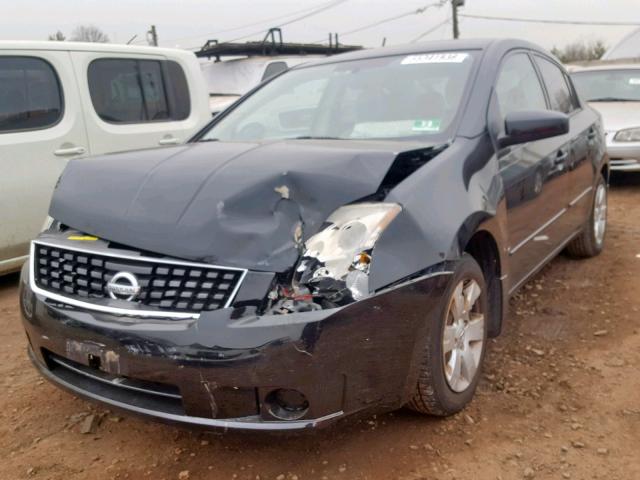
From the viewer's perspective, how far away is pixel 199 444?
100 inches

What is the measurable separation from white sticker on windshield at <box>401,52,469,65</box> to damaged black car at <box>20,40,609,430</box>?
289 millimetres

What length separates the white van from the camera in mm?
4543

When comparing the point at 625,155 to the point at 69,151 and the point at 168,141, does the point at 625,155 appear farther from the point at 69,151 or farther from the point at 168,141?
the point at 69,151

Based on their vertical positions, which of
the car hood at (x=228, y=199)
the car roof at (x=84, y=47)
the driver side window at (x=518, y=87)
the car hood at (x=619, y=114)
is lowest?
the car hood at (x=619, y=114)

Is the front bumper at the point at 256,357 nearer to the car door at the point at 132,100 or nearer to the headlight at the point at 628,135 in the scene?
the car door at the point at 132,100

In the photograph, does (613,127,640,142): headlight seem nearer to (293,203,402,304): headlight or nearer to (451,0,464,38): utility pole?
(293,203,402,304): headlight

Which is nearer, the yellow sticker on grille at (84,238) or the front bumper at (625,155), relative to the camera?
the yellow sticker on grille at (84,238)

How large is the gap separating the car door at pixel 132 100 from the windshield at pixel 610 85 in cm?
544

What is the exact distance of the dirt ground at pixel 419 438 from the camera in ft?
7.69

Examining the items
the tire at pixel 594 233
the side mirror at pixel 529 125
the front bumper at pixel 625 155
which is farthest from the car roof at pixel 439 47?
the front bumper at pixel 625 155

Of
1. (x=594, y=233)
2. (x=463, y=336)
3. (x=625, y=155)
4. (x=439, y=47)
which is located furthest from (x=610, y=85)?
(x=463, y=336)

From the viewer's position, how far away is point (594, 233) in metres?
4.80

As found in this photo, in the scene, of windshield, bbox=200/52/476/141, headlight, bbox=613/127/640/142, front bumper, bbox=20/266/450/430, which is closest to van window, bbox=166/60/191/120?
windshield, bbox=200/52/476/141

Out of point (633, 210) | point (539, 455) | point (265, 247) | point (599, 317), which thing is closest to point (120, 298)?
point (265, 247)
